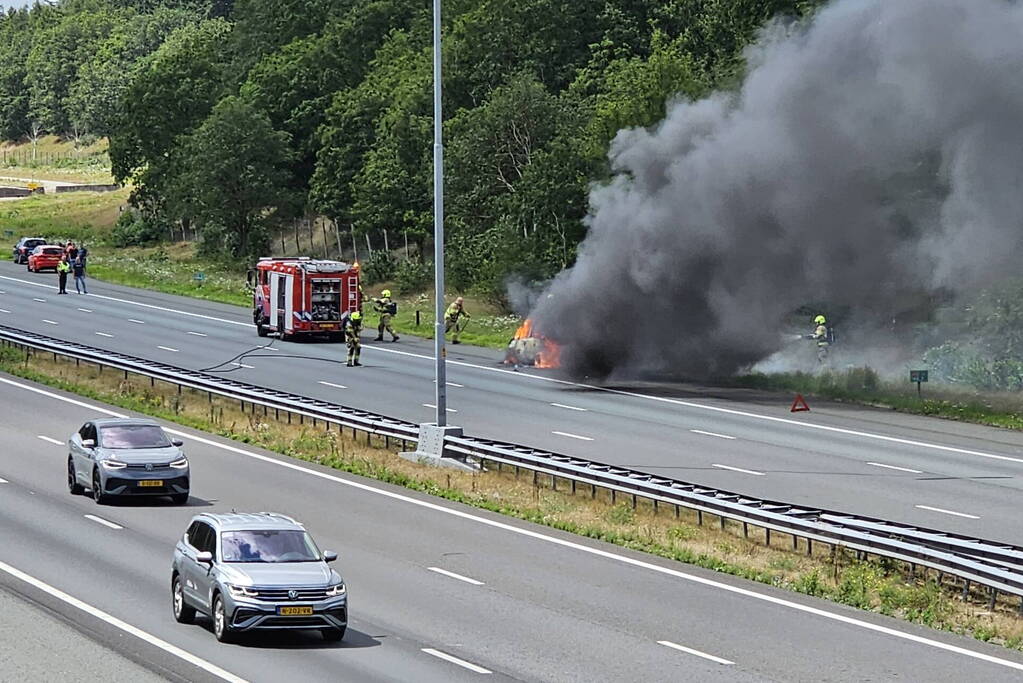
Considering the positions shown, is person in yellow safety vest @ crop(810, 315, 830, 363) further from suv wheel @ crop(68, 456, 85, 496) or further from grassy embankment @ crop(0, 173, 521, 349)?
suv wheel @ crop(68, 456, 85, 496)

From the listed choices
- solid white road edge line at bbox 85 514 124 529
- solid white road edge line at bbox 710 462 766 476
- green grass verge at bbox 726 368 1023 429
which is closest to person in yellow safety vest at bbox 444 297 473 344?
green grass verge at bbox 726 368 1023 429

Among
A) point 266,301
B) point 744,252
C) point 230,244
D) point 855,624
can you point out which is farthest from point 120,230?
point 855,624

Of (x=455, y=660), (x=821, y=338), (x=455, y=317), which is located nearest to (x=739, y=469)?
(x=455, y=660)

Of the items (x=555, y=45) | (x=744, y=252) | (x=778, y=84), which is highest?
(x=555, y=45)

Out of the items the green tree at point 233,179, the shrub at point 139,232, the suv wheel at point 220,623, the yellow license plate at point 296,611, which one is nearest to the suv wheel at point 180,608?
the suv wheel at point 220,623

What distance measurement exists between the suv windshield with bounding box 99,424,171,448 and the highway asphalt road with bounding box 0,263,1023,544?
8.27m

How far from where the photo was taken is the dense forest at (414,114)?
61719 mm

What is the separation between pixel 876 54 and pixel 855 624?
26053 mm

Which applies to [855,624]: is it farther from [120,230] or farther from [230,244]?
[120,230]

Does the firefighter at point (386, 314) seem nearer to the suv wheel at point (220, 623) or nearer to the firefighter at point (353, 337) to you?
the firefighter at point (353, 337)

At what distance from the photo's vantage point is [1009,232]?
40.5 metres

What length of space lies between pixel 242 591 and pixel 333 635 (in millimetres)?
1128

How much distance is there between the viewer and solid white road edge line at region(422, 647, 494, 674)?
1655 centimetres

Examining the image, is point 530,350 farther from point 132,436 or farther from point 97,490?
point 97,490
